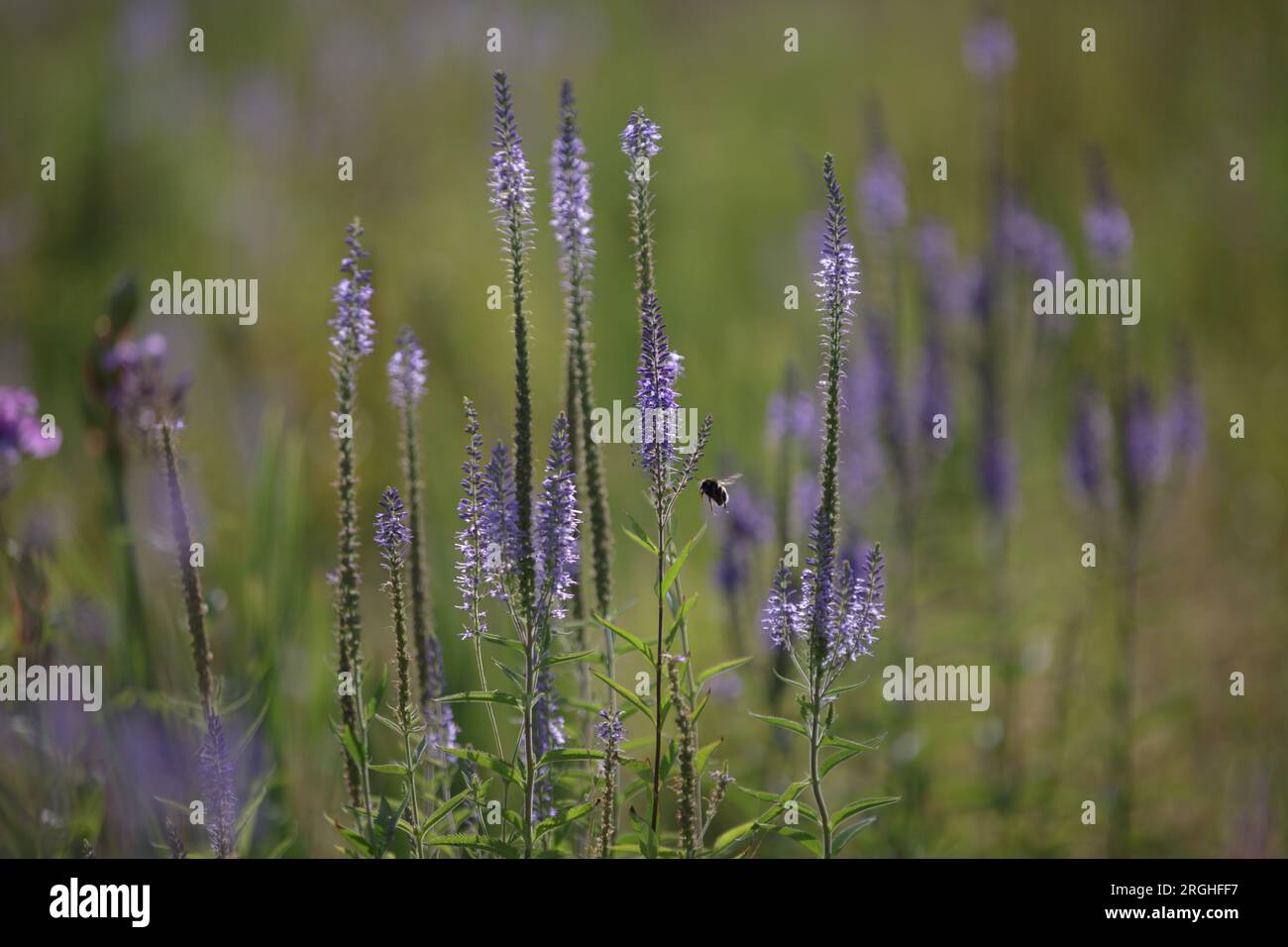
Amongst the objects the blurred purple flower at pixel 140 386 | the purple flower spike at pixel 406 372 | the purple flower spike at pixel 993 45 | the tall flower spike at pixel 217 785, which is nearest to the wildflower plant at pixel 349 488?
the purple flower spike at pixel 406 372

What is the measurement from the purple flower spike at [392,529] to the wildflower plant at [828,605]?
649 mm

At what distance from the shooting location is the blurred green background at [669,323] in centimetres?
366

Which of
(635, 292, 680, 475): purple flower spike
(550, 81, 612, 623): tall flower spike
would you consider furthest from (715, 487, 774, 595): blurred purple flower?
(635, 292, 680, 475): purple flower spike

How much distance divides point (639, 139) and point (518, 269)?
31cm

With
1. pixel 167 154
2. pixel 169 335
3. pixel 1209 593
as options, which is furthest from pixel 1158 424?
pixel 167 154

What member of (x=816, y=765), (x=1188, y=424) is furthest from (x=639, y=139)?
(x=1188, y=424)

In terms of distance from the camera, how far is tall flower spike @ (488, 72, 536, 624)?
185 cm

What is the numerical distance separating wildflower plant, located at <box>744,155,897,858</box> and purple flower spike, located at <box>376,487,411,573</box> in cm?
65

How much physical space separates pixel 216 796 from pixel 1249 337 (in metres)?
7.60

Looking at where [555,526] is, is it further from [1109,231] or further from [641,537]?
[1109,231]

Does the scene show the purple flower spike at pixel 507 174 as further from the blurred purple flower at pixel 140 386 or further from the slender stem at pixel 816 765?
the slender stem at pixel 816 765

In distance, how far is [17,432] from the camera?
2.50 m

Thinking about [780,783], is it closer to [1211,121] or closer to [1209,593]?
[1209,593]
